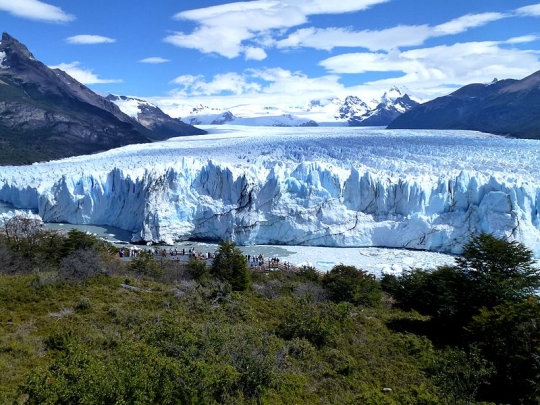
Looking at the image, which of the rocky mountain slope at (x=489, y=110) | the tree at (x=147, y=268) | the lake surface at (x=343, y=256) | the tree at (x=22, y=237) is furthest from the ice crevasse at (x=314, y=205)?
the rocky mountain slope at (x=489, y=110)

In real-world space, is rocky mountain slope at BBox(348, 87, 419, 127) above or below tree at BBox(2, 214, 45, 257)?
above

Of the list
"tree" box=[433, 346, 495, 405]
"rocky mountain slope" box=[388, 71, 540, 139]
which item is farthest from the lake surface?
"rocky mountain slope" box=[388, 71, 540, 139]

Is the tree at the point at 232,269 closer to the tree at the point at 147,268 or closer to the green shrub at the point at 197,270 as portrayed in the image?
the green shrub at the point at 197,270

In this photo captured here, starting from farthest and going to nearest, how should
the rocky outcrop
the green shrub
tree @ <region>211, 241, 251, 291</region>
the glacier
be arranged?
the rocky outcrop < the glacier < the green shrub < tree @ <region>211, 241, 251, 291</region>

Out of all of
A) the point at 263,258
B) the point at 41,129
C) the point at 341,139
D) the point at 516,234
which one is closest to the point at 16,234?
the point at 263,258

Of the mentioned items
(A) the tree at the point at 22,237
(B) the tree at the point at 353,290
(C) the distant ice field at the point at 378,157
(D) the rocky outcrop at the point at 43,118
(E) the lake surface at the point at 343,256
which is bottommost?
(E) the lake surface at the point at 343,256

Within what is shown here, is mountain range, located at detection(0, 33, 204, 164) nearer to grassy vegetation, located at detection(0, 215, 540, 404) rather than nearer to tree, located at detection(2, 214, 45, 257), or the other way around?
tree, located at detection(2, 214, 45, 257)

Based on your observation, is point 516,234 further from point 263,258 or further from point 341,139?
point 341,139
